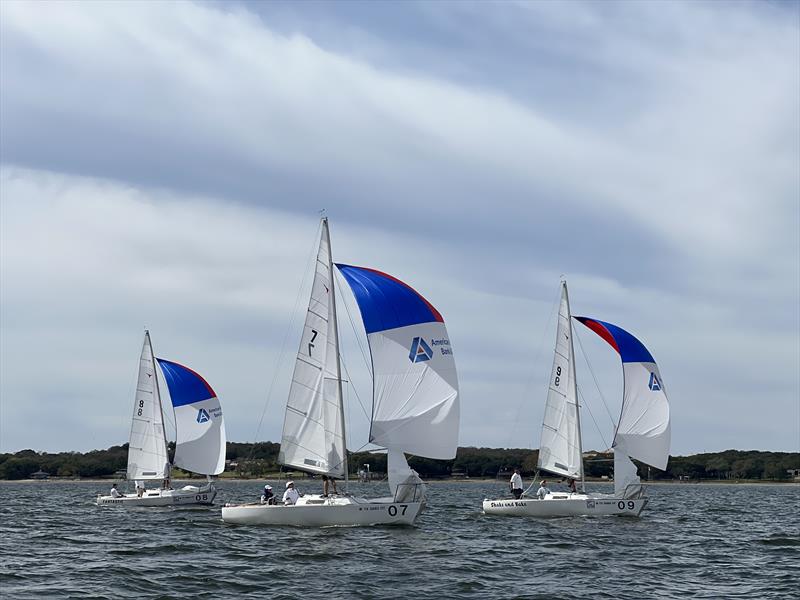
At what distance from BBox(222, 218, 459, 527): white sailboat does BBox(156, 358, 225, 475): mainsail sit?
1988 centimetres

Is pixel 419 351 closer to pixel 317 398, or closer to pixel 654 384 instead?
pixel 317 398

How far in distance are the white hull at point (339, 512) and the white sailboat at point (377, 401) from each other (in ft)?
0.11

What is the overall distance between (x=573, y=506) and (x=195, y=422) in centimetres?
2323

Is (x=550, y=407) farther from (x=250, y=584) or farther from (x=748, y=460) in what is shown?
(x=748, y=460)

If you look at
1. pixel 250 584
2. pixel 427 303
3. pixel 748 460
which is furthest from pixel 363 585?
pixel 748 460

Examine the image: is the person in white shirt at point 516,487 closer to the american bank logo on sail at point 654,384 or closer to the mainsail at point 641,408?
the mainsail at point 641,408

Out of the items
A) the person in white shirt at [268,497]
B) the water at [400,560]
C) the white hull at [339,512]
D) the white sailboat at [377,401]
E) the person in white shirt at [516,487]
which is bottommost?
the water at [400,560]

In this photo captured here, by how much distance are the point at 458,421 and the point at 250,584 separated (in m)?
12.9

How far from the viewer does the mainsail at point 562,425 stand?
4500cm

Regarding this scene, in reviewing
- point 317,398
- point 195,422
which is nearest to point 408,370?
point 317,398

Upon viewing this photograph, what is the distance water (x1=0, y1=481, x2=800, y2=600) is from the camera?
2327 centimetres

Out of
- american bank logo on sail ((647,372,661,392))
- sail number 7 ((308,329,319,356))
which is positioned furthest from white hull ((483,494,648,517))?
sail number 7 ((308,329,319,356))

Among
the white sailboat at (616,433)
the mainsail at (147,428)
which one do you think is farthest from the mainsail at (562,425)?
the mainsail at (147,428)

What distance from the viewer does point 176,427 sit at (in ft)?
183
